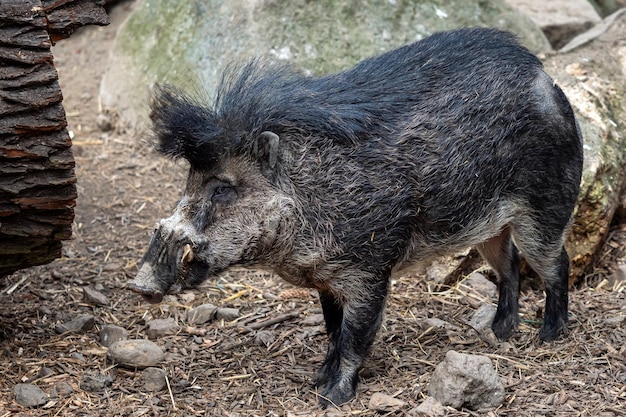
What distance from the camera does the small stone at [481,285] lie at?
20.6 feet

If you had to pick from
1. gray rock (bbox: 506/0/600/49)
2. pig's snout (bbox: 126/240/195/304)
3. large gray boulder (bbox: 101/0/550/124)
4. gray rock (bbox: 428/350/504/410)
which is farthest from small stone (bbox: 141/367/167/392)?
gray rock (bbox: 506/0/600/49)

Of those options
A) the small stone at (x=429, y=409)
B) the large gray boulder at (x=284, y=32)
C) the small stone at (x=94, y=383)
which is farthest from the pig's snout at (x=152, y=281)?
the large gray boulder at (x=284, y=32)

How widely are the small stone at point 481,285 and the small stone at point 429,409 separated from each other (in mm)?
1864

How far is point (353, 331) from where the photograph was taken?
4863mm

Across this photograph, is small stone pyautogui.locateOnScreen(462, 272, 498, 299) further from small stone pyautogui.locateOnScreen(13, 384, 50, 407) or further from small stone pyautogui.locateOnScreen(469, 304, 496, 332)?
small stone pyautogui.locateOnScreen(13, 384, 50, 407)

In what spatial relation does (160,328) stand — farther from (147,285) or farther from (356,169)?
(356,169)

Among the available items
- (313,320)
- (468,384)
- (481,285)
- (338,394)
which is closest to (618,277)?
(481,285)

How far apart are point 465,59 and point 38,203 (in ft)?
8.14

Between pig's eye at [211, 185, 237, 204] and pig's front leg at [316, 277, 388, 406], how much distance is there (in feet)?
2.52

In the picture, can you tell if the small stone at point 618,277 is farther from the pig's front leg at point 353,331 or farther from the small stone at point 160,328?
the small stone at point 160,328

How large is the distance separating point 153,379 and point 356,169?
163 centimetres

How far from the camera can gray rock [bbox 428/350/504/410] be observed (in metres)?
4.52

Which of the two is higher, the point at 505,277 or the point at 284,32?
the point at 284,32

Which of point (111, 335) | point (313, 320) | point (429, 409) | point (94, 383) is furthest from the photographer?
point (313, 320)
